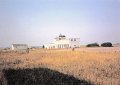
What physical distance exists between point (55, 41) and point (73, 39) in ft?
32.3

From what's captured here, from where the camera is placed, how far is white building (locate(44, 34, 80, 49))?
82.0m

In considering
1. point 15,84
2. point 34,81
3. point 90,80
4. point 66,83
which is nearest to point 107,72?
point 90,80

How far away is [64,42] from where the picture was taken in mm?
84000

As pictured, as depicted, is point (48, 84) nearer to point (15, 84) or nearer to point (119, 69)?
point (15, 84)

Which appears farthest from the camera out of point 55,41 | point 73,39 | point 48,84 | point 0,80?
point 55,41

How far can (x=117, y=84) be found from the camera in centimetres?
1244

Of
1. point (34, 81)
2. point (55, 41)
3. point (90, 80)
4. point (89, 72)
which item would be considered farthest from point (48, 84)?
point (55, 41)

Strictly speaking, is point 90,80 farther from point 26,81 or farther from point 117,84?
point 26,81

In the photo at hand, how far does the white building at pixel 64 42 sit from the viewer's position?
82.0m

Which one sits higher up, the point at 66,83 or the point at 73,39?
the point at 73,39

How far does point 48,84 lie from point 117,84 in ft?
12.3

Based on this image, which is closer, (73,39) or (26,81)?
(26,81)

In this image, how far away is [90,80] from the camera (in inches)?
531

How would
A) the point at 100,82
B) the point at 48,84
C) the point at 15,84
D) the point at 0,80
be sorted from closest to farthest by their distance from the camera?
the point at 0,80
the point at 15,84
the point at 48,84
the point at 100,82
